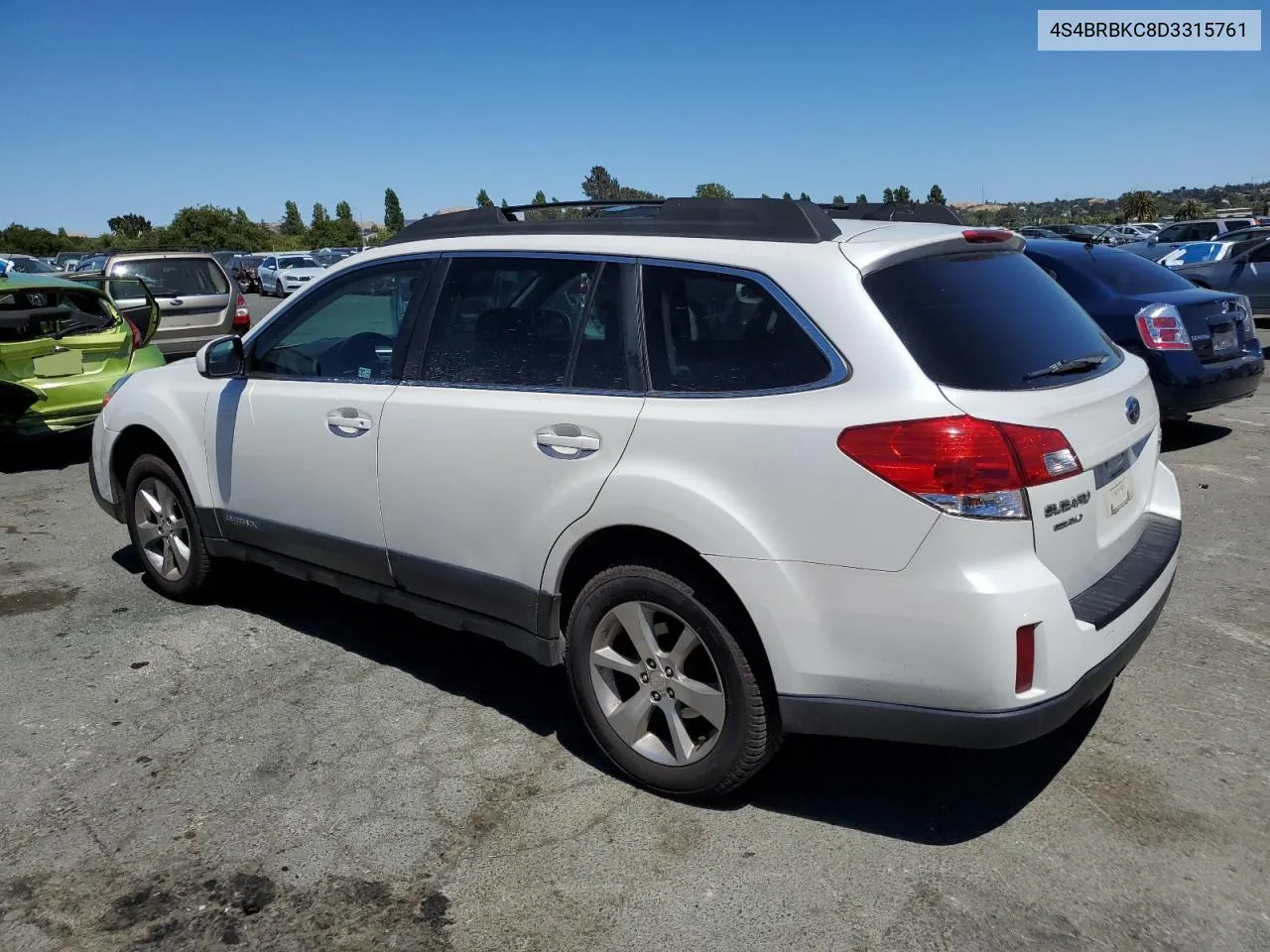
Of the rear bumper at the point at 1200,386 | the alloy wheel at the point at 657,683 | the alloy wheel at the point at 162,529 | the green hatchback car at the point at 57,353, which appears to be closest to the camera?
the alloy wheel at the point at 657,683

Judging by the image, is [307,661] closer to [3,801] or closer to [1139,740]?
[3,801]

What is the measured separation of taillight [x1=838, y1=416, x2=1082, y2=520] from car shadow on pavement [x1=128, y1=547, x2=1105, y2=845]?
3.61 feet

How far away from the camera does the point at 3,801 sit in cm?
347

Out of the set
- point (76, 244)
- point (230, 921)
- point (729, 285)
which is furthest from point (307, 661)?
point (76, 244)

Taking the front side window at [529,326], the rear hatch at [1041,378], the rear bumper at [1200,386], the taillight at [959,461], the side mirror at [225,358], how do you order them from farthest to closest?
1. the rear bumper at [1200,386]
2. the side mirror at [225,358]
3. the front side window at [529,326]
4. the rear hatch at [1041,378]
5. the taillight at [959,461]

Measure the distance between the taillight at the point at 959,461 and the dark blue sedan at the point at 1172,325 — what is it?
5.72 metres

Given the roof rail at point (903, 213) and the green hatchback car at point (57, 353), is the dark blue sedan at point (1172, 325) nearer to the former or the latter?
the roof rail at point (903, 213)

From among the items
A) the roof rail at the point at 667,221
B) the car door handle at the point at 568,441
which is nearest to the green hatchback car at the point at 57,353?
the roof rail at the point at 667,221

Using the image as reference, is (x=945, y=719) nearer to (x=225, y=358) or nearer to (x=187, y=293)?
(x=225, y=358)

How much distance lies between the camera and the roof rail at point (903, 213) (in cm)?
401

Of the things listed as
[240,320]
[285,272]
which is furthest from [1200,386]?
[285,272]

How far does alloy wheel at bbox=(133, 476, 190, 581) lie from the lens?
5.17 meters

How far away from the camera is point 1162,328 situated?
7.96m

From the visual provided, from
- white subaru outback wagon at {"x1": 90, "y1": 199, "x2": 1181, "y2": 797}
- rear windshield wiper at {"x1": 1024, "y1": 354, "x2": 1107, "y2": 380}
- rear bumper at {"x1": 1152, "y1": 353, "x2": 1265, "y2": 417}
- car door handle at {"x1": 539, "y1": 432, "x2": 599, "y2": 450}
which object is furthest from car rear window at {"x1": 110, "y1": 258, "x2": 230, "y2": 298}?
rear windshield wiper at {"x1": 1024, "y1": 354, "x2": 1107, "y2": 380}
